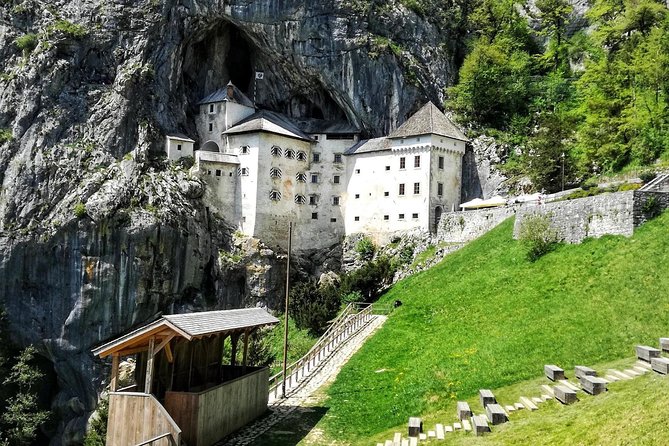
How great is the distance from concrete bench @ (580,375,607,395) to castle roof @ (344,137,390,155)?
39563 mm

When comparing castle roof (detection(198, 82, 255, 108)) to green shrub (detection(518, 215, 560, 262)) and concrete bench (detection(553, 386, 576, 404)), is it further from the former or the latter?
concrete bench (detection(553, 386, 576, 404))

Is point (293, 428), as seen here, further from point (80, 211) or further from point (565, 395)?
point (80, 211)

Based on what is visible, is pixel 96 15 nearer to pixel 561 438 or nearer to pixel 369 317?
pixel 369 317

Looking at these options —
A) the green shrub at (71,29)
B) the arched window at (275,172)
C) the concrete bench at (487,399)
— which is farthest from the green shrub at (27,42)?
the concrete bench at (487,399)

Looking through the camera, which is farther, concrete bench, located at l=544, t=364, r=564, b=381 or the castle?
the castle

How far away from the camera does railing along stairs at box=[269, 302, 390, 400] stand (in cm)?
2753

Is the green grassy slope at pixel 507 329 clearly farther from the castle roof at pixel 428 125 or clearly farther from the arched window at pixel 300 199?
the arched window at pixel 300 199

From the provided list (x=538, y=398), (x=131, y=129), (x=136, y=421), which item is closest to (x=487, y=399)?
(x=538, y=398)

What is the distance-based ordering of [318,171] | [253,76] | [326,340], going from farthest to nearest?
[253,76], [318,171], [326,340]

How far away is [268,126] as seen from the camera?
5631 centimetres

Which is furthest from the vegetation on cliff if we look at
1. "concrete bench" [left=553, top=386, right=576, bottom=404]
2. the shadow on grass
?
the shadow on grass

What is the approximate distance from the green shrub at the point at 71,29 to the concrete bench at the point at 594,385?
55.4 m

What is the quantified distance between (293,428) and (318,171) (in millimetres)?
39306

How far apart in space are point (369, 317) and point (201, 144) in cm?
2952
